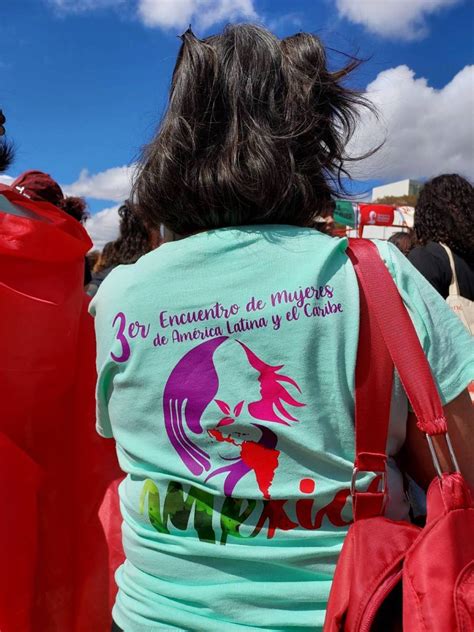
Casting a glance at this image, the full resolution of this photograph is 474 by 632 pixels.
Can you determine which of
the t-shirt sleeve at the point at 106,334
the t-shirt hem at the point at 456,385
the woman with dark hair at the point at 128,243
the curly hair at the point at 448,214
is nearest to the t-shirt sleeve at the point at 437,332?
the t-shirt hem at the point at 456,385

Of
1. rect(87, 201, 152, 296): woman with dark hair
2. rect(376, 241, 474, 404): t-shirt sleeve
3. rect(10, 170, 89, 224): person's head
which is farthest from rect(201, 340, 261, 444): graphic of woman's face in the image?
rect(87, 201, 152, 296): woman with dark hair

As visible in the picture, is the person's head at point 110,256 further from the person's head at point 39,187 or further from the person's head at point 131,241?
the person's head at point 39,187

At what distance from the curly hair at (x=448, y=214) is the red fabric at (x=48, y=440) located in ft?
5.91

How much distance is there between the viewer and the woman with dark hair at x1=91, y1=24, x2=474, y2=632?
2.87ft

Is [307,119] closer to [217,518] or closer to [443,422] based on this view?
[443,422]

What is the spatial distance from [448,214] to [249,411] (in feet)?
6.83

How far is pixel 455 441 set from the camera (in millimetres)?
872

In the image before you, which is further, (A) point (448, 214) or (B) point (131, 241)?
(B) point (131, 241)

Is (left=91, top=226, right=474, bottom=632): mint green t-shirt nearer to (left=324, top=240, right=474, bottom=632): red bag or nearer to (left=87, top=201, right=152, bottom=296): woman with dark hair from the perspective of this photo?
(left=324, top=240, right=474, bottom=632): red bag

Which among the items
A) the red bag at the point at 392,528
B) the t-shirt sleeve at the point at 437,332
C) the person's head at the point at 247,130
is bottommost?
the red bag at the point at 392,528

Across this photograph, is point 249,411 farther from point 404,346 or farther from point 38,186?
point 38,186

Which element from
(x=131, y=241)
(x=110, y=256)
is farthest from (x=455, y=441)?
(x=110, y=256)

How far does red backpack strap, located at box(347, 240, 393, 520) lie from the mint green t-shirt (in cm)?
2

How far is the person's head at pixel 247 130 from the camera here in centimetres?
98
